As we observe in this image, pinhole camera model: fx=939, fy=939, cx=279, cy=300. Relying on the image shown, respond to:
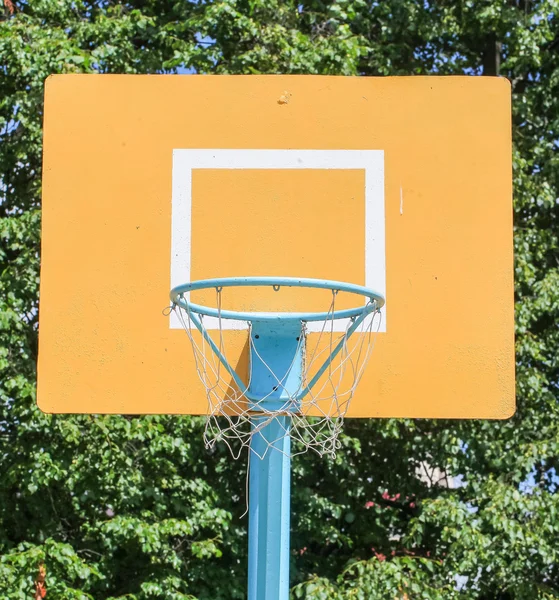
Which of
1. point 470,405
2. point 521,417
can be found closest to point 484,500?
point 521,417

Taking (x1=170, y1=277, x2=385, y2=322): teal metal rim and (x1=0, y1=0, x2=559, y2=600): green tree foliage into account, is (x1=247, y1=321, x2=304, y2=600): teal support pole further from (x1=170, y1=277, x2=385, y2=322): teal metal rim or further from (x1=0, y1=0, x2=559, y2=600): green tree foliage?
(x1=0, y1=0, x2=559, y2=600): green tree foliage

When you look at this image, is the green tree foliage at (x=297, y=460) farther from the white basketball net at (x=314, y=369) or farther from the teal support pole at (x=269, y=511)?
the white basketball net at (x=314, y=369)

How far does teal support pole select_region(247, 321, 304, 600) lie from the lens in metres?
3.08

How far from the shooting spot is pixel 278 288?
3.06 m

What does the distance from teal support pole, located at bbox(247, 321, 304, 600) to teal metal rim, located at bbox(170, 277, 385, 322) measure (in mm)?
41

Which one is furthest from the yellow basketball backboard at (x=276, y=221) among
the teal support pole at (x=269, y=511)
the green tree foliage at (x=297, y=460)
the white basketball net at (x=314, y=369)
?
the green tree foliage at (x=297, y=460)

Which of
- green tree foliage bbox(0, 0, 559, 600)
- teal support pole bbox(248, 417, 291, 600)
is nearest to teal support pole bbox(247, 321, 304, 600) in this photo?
teal support pole bbox(248, 417, 291, 600)

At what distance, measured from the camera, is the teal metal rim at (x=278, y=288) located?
2.75 m

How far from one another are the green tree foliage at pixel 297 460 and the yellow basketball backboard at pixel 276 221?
2.20 m

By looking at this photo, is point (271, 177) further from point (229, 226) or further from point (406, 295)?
point (406, 295)

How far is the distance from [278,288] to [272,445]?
513 millimetres

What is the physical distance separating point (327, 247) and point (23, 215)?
2.95 meters

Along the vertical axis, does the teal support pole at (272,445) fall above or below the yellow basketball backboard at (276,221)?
below

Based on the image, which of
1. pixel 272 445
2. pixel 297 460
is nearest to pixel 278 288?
pixel 272 445
